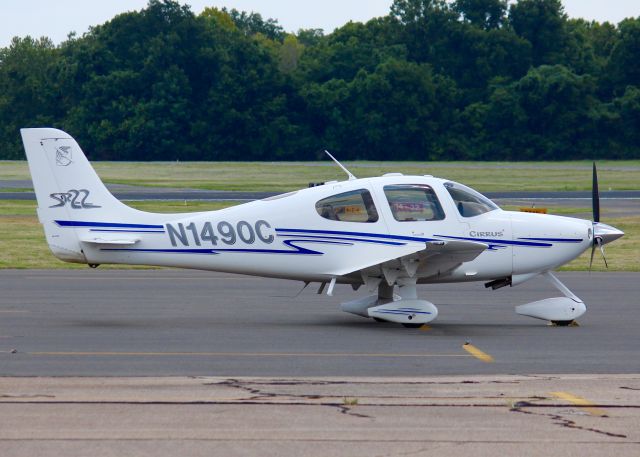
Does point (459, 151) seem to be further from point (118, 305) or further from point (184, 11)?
point (118, 305)

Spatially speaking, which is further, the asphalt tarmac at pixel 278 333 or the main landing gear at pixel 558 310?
the main landing gear at pixel 558 310

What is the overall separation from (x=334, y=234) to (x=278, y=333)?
1.73 metres

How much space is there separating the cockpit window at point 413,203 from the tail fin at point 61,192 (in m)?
3.51

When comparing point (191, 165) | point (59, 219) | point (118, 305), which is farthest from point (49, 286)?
point (191, 165)

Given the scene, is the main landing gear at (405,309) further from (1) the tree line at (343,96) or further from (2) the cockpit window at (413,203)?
(1) the tree line at (343,96)

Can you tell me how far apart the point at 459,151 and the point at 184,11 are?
2394cm

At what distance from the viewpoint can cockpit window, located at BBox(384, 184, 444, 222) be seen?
589 inches

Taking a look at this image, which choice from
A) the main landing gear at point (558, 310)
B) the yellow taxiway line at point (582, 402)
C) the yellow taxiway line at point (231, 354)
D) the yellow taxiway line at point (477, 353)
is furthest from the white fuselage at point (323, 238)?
the yellow taxiway line at point (582, 402)

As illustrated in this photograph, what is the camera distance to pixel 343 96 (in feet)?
264

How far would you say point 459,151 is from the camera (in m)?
78.6

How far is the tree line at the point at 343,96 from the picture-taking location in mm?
77938

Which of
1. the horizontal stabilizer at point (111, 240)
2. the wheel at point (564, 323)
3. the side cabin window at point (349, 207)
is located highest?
the side cabin window at point (349, 207)

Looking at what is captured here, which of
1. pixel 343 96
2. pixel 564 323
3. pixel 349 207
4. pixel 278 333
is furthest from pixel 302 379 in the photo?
pixel 343 96

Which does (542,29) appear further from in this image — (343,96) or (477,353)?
(477,353)
